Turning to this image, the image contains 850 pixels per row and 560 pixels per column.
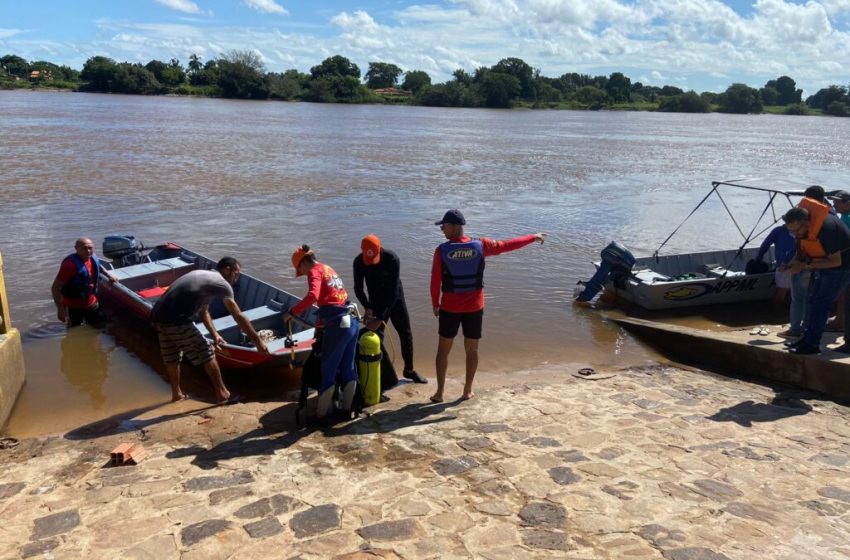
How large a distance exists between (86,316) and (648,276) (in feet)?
29.8

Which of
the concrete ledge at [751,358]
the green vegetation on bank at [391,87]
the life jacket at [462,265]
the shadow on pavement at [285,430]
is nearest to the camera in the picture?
the shadow on pavement at [285,430]

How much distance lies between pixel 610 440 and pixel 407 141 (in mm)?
39978

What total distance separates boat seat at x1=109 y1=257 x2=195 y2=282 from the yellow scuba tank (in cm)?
628

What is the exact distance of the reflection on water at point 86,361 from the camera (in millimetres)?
8648

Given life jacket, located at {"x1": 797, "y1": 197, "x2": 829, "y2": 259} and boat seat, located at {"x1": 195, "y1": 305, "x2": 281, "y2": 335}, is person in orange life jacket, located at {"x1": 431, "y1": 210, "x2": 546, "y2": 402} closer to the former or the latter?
life jacket, located at {"x1": 797, "y1": 197, "x2": 829, "y2": 259}

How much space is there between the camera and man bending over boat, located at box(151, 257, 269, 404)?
662cm

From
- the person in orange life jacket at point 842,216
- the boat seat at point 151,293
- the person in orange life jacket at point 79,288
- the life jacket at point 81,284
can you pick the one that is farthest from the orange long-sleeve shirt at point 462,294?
the boat seat at point 151,293

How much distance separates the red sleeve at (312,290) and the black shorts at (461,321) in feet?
4.18

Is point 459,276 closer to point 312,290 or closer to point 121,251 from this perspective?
point 312,290

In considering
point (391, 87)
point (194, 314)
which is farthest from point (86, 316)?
point (391, 87)

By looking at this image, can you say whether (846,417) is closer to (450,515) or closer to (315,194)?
(450,515)

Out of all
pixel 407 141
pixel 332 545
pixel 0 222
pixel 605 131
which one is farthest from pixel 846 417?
pixel 605 131

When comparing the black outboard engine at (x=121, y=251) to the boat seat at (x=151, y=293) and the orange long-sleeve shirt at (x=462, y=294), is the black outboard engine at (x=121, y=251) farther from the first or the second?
the orange long-sleeve shirt at (x=462, y=294)

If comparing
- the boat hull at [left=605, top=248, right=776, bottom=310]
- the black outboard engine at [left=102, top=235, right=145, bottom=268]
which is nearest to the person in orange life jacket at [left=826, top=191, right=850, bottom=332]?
the boat hull at [left=605, top=248, right=776, bottom=310]
